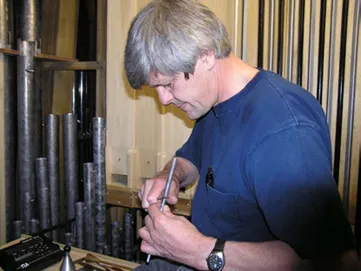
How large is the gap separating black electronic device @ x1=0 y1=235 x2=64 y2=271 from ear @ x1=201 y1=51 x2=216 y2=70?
95 centimetres

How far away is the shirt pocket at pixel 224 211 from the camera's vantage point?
86 centimetres

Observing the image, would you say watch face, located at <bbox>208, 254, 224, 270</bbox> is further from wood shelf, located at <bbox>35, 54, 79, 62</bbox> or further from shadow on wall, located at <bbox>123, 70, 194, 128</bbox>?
wood shelf, located at <bbox>35, 54, 79, 62</bbox>

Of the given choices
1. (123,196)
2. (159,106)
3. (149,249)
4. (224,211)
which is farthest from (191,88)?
(123,196)

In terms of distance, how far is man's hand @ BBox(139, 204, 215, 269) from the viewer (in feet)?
2.60

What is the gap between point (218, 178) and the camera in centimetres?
90

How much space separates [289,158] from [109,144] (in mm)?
1266

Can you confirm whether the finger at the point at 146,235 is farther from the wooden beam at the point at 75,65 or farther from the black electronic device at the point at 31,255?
the wooden beam at the point at 75,65

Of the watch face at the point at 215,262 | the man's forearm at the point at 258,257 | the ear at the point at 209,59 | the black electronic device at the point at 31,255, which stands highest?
the ear at the point at 209,59

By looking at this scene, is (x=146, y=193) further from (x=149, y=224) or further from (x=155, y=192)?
(x=149, y=224)

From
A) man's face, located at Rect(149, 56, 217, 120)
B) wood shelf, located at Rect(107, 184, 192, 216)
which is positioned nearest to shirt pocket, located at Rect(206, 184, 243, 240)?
man's face, located at Rect(149, 56, 217, 120)

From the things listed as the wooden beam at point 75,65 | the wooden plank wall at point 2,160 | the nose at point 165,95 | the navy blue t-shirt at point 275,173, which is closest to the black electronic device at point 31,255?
the wooden plank wall at point 2,160

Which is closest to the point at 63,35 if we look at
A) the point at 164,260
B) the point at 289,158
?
the point at 164,260

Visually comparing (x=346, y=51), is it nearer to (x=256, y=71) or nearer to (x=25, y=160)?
(x=256, y=71)

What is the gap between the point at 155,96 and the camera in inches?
66.7
